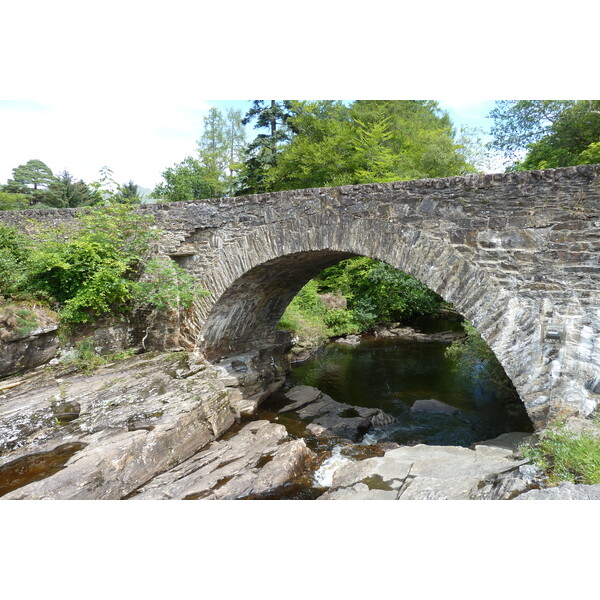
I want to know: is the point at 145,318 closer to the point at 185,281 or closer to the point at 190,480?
the point at 185,281

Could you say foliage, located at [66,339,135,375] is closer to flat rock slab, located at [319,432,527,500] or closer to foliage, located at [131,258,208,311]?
foliage, located at [131,258,208,311]

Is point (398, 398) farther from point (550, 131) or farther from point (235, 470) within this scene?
point (550, 131)

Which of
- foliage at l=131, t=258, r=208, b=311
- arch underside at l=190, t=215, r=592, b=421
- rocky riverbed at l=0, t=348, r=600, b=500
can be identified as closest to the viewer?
rocky riverbed at l=0, t=348, r=600, b=500

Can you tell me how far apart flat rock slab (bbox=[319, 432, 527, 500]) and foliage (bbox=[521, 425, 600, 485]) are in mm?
239

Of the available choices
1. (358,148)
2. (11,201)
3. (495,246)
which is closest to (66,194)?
(11,201)

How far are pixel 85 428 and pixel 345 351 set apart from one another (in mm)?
10124

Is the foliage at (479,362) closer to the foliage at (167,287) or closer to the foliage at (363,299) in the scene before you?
the foliage at (363,299)

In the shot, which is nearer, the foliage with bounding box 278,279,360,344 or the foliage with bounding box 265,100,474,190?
the foliage with bounding box 278,279,360,344

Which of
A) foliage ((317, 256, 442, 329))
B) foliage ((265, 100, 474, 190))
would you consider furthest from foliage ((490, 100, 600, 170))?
foliage ((317, 256, 442, 329))

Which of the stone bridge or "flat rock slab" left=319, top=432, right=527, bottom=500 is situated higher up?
the stone bridge

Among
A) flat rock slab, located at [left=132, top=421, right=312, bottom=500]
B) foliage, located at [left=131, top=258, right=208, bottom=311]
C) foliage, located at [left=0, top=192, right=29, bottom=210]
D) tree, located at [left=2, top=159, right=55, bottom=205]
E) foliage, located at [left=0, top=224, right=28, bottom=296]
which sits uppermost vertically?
tree, located at [left=2, top=159, right=55, bottom=205]

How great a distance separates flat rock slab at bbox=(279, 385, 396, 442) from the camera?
771 cm

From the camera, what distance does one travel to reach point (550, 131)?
49.3ft

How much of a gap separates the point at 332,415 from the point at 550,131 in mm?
13890
